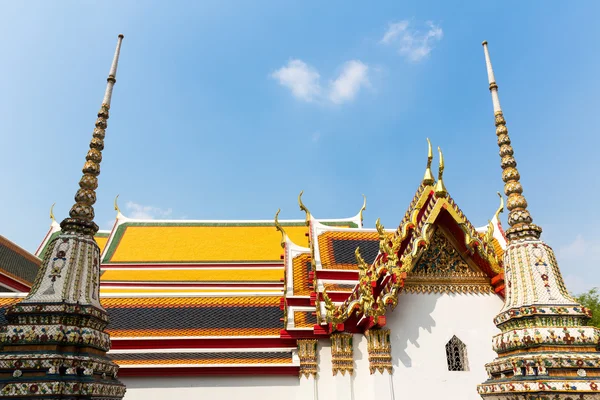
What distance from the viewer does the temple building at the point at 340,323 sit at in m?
4.38

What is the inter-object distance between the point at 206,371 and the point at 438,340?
451 centimetres

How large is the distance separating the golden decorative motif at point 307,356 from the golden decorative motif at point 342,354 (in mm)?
461

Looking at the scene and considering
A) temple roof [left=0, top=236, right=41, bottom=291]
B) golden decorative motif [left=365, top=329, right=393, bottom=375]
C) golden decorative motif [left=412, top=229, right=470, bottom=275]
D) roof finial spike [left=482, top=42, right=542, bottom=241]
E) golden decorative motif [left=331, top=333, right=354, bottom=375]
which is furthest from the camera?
temple roof [left=0, top=236, right=41, bottom=291]

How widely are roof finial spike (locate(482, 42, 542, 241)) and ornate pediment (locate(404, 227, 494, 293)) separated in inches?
108

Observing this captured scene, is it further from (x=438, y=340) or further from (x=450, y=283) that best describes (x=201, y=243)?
(x=438, y=340)

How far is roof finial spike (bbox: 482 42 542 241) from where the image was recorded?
5.33 meters

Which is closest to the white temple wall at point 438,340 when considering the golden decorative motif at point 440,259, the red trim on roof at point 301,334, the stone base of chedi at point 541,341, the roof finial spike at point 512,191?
the golden decorative motif at point 440,259

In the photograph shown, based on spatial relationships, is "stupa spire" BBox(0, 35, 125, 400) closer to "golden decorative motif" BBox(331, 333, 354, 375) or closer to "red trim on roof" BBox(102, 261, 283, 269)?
"golden decorative motif" BBox(331, 333, 354, 375)

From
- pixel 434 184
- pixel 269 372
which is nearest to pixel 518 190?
pixel 434 184

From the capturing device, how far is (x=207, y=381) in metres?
8.93

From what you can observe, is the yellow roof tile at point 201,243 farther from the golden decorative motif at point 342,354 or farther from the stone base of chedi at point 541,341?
the stone base of chedi at point 541,341

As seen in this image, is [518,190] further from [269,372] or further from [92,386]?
[269,372]

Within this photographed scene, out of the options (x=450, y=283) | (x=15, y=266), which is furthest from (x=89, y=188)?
(x=15, y=266)

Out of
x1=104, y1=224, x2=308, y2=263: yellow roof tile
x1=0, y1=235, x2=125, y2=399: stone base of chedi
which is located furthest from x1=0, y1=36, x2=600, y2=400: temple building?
x1=104, y1=224, x2=308, y2=263: yellow roof tile
